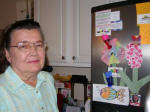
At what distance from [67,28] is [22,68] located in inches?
34.7

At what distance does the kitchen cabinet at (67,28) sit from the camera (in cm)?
159

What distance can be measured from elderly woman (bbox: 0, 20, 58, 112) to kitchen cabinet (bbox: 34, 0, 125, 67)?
2.18 ft

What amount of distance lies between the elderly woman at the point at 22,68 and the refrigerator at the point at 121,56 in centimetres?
47

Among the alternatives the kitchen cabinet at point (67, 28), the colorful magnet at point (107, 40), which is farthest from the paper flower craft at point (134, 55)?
the kitchen cabinet at point (67, 28)

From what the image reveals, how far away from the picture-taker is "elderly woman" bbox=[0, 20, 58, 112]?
0.89 meters

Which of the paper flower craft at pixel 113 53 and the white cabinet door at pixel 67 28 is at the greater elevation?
the white cabinet door at pixel 67 28

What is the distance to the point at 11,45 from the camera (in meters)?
0.95

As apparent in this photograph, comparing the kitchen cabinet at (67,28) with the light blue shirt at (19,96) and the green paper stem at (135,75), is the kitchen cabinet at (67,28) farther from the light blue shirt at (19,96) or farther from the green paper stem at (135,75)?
the light blue shirt at (19,96)

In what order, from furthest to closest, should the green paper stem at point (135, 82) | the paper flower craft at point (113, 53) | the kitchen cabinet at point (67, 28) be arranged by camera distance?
the kitchen cabinet at point (67, 28) → the paper flower craft at point (113, 53) → the green paper stem at point (135, 82)

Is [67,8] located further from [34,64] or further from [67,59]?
[34,64]

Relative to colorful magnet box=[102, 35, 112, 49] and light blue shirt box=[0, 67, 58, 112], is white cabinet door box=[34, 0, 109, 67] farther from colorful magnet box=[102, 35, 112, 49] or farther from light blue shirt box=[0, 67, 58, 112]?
light blue shirt box=[0, 67, 58, 112]

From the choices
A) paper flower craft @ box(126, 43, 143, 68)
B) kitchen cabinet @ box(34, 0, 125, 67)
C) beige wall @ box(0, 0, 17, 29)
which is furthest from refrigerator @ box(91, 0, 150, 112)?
beige wall @ box(0, 0, 17, 29)

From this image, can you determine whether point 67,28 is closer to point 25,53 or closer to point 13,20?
point 25,53

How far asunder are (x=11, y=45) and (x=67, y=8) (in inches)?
36.1
